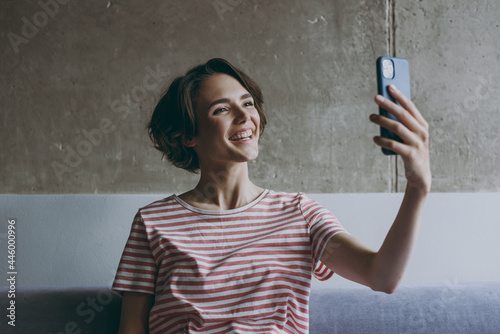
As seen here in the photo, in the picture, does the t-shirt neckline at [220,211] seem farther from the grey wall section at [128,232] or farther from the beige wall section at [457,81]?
the beige wall section at [457,81]

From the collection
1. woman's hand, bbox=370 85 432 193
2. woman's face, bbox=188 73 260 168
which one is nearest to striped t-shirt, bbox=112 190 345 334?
woman's face, bbox=188 73 260 168

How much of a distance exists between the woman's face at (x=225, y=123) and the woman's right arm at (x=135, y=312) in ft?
1.34

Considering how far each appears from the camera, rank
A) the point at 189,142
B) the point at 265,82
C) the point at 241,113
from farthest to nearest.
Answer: the point at 265,82
the point at 189,142
the point at 241,113

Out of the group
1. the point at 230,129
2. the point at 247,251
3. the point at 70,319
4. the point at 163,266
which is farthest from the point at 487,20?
the point at 70,319

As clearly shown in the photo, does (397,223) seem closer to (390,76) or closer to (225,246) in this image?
(390,76)

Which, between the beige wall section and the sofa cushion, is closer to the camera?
the sofa cushion

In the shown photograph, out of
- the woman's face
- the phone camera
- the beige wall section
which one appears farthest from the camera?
the beige wall section

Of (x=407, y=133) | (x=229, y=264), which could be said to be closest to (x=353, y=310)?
(x=229, y=264)

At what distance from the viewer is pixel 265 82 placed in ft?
5.67

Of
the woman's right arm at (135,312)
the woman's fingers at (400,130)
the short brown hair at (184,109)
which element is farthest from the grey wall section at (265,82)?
the woman's fingers at (400,130)

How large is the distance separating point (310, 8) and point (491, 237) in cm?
108

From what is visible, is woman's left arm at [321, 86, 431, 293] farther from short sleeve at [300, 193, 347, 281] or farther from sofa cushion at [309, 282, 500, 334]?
sofa cushion at [309, 282, 500, 334]

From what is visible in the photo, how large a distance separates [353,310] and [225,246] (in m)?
0.47

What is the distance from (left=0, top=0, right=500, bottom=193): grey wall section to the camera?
1681 millimetres
